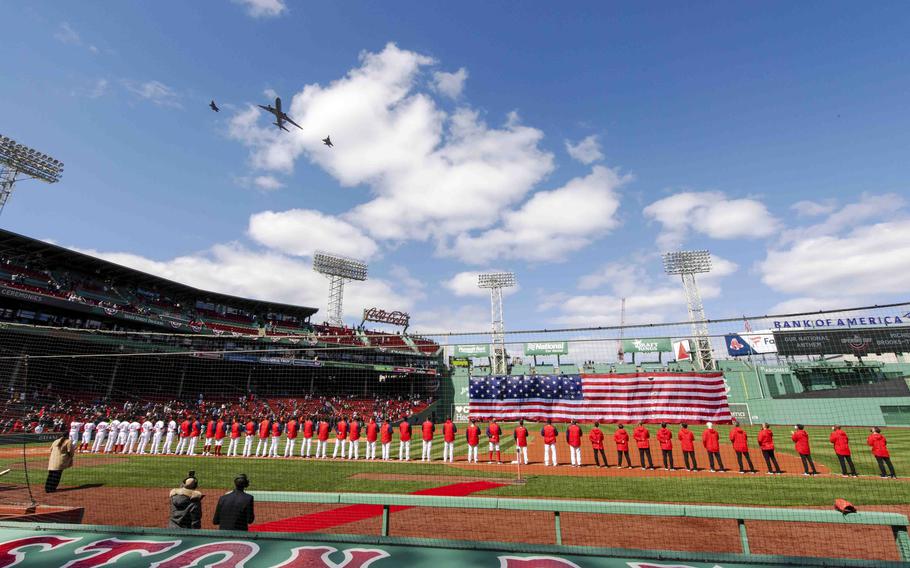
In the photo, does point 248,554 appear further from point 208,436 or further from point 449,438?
point 208,436

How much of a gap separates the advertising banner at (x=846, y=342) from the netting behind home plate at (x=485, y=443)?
0.14 metres

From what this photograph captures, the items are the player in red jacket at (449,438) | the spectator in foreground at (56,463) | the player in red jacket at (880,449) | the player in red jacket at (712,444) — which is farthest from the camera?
the player in red jacket at (449,438)

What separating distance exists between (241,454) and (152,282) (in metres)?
27.9

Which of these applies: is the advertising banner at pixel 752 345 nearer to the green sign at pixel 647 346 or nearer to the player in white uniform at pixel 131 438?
the green sign at pixel 647 346

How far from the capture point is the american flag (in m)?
17.2

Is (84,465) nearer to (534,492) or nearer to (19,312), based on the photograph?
(534,492)

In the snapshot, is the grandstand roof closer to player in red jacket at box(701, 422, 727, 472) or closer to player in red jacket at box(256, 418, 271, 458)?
Answer: player in red jacket at box(256, 418, 271, 458)

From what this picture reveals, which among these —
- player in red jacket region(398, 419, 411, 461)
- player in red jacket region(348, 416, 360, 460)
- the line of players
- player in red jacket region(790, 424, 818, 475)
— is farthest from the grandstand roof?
player in red jacket region(790, 424, 818, 475)

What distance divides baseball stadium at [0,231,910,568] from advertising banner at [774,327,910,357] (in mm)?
169

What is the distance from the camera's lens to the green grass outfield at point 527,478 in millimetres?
9203

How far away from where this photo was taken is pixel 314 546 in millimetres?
3244

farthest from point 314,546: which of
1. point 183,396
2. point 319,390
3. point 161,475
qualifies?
point 319,390

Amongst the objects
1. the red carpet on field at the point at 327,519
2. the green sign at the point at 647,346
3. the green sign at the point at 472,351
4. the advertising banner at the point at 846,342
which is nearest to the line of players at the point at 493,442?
the red carpet on field at the point at 327,519

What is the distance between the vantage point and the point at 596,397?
1897cm
